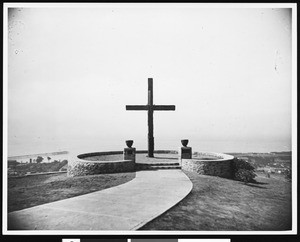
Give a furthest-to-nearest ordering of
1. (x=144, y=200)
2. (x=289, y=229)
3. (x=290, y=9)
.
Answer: (x=290, y=9)
(x=289, y=229)
(x=144, y=200)

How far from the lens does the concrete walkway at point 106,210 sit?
16.0 feet

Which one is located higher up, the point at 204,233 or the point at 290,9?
the point at 290,9

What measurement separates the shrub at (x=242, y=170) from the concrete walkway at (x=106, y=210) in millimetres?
4086

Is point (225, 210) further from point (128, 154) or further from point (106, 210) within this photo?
point (128, 154)

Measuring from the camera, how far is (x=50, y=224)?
4.91 meters

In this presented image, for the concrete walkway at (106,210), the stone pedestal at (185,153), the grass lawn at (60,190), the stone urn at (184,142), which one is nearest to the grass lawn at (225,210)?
the concrete walkway at (106,210)

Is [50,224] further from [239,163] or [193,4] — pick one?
[239,163]

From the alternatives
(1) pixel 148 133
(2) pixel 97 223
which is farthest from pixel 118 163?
(2) pixel 97 223

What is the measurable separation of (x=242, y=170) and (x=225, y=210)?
4.61 metres

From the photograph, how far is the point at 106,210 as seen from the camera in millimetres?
5449

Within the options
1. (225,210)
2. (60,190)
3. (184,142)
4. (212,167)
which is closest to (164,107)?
(184,142)

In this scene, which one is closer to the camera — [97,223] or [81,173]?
[97,223]

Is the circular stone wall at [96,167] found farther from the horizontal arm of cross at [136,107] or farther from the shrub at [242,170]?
the shrub at [242,170]

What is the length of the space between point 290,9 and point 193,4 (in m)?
3.07
